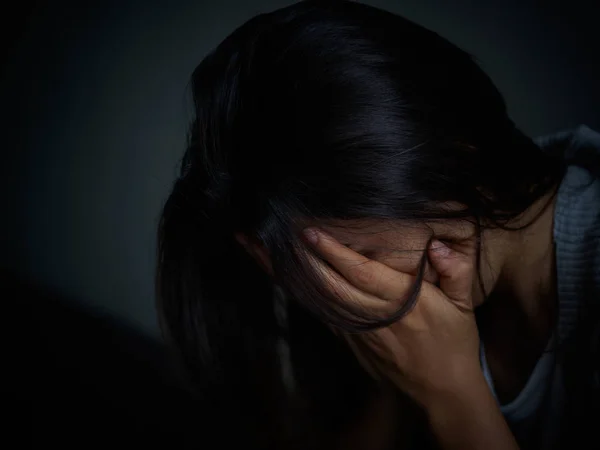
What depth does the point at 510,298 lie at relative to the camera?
656mm

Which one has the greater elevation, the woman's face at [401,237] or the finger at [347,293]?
the woman's face at [401,237]

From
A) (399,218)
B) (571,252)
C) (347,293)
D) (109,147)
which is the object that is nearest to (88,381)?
(109,147)

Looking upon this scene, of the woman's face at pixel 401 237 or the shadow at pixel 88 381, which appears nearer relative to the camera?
the woman's face at pixel 401 237

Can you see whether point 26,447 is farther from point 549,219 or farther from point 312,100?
point 549,219

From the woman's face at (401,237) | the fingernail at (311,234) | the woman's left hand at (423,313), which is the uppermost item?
the fingernail at (311,234)

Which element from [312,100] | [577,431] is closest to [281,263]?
[312,100]

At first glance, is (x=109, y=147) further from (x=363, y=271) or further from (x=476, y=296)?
(x=476, y=296)

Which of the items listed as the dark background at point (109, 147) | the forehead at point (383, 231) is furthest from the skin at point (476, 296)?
the dark background at point (109, 147)

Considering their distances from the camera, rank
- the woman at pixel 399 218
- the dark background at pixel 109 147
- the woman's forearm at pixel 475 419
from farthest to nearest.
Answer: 1. the dark background at pixel 109 147
2. the woman's forearm at pixel 475 419
3. the woman at pixel 399 218

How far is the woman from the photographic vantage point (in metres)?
0.42

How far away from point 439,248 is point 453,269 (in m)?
0.03

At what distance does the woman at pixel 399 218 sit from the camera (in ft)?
1.36

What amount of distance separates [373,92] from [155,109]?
1.52 feet

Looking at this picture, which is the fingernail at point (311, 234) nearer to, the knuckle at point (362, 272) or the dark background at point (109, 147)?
the knuckle at point (362, 272)
